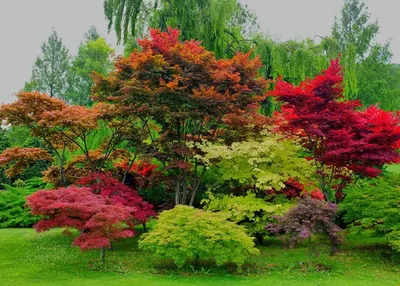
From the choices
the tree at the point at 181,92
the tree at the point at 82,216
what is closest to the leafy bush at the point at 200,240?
the tree at the point at 82,216

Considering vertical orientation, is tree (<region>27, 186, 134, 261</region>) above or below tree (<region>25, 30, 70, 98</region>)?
below

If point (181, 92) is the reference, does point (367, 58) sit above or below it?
above

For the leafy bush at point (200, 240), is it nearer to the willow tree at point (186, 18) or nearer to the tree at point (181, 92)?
the tree at point (181, 92)

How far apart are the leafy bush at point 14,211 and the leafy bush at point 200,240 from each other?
8.61m

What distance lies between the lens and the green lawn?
321 inches

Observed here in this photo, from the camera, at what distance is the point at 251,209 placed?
34.3 feet

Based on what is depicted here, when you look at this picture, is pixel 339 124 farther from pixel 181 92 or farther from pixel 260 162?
pixel 181 92

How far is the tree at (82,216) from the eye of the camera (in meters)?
8.74

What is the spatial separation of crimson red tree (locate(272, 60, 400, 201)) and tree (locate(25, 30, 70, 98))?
30.4 metres

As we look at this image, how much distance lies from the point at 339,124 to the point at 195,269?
15.3 ft

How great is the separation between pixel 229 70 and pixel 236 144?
193 centimetres

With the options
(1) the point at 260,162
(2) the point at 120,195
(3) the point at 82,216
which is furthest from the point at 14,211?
(1) the point at 260,162

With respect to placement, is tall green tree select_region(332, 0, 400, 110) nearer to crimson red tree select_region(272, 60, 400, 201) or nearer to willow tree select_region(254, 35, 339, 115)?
willow tree select_region(254, 35, 339, 115)

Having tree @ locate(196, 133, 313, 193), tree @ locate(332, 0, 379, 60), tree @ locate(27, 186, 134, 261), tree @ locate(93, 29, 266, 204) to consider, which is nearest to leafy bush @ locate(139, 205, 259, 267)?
tree @ locate(27, 186, 134, 261)
